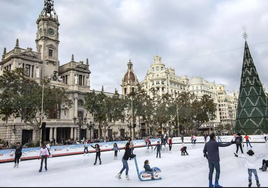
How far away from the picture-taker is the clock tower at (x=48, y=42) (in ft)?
171

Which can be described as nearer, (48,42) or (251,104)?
(251,104)

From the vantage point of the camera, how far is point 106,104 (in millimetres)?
39375

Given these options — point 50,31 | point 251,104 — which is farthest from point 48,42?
point 251,104

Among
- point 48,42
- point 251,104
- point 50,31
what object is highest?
point 50,31

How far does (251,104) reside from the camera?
123ft

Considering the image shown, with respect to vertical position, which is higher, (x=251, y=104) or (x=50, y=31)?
(x=50, y=31)

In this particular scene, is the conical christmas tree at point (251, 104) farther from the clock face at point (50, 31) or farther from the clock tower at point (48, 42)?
the clock face at point (50, 31)

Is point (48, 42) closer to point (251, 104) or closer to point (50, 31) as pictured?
point (50, 31)

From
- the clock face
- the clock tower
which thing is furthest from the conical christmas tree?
the clock face

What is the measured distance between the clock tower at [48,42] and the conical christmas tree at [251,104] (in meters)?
41.6

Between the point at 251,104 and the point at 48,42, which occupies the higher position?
the point at 48,42

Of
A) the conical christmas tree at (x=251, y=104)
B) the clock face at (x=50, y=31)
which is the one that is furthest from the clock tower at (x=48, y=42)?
the conical christmas tree at (x=251, y=104)

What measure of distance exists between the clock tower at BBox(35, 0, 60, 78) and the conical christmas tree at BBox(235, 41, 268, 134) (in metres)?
41.6

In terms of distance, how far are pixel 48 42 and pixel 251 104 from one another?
46507 millimetres
